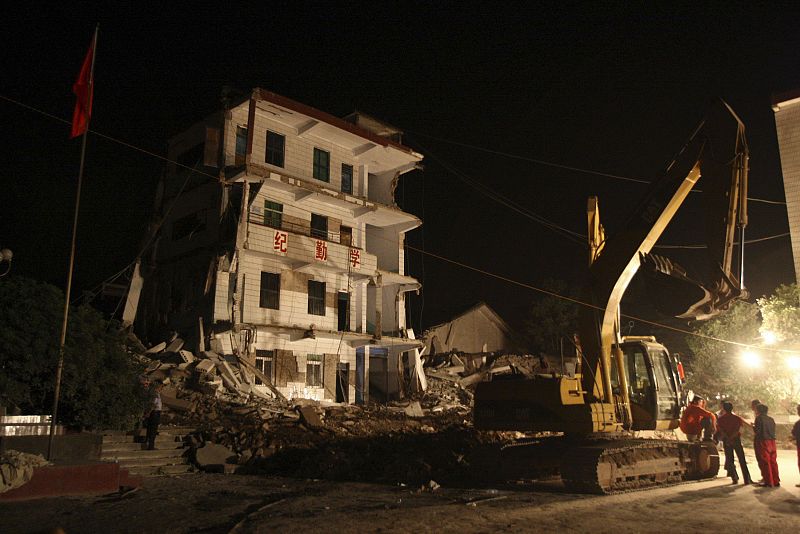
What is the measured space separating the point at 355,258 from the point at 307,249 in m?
3.01

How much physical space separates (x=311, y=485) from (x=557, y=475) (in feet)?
17.0

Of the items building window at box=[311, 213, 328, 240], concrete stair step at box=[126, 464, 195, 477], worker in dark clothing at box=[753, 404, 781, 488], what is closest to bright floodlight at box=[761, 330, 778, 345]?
worker in dark clothing at box=[753, 404, 781, 488]

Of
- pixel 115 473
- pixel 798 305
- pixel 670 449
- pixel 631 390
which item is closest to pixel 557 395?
pixel 631 390

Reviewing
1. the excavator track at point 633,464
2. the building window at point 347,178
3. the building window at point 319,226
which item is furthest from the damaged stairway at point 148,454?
the building window at point 347,178

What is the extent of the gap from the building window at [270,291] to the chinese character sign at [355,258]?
3.87 m

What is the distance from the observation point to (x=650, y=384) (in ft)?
39.8

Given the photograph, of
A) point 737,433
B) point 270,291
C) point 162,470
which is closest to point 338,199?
point 270,291

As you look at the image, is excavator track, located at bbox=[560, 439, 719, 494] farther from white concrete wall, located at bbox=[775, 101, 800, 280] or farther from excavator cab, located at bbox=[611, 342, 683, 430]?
white concrete wall, located at bbox=[775, 101, 800, 280]

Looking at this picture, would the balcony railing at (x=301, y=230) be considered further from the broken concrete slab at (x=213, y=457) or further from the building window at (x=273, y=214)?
the broken concrete slab at (x=213, y=457)

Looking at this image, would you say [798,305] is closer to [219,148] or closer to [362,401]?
[362,401]

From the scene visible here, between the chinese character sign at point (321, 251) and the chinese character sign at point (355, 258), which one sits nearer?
the chinese character sign at point (321, 251)

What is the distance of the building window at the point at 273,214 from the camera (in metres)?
27.2

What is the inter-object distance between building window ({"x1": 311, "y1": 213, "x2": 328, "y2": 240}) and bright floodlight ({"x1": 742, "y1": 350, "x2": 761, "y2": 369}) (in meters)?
18.4

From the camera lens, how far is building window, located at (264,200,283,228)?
89.1 ft
